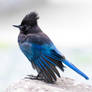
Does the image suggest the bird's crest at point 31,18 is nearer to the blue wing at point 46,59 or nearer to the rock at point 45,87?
the blue wing at point 46,59

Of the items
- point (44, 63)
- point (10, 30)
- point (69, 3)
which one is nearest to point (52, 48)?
point (44, 63)

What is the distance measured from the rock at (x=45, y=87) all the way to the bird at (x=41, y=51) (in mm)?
120

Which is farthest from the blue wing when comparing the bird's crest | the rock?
the bird's crest

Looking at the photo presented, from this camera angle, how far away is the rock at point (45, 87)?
5953 millimetres

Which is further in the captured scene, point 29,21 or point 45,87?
point 29,21

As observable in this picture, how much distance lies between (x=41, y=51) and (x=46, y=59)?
114mm

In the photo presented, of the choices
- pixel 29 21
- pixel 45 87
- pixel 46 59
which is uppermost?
pixel 29 21

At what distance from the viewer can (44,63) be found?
242 inches

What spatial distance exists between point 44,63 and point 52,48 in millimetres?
194

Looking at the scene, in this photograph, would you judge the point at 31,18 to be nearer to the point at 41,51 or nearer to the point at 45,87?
the point at 41,51

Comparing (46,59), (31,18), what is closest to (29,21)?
(31,18)

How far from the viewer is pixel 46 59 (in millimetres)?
6137

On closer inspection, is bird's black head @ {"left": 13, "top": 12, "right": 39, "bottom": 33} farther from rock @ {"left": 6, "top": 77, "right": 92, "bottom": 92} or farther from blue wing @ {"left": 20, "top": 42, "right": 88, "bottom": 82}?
rock @ {"left": 6, "top": 77, "right": 92, "bottom": 92}

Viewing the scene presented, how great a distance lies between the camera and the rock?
19.5 ft
